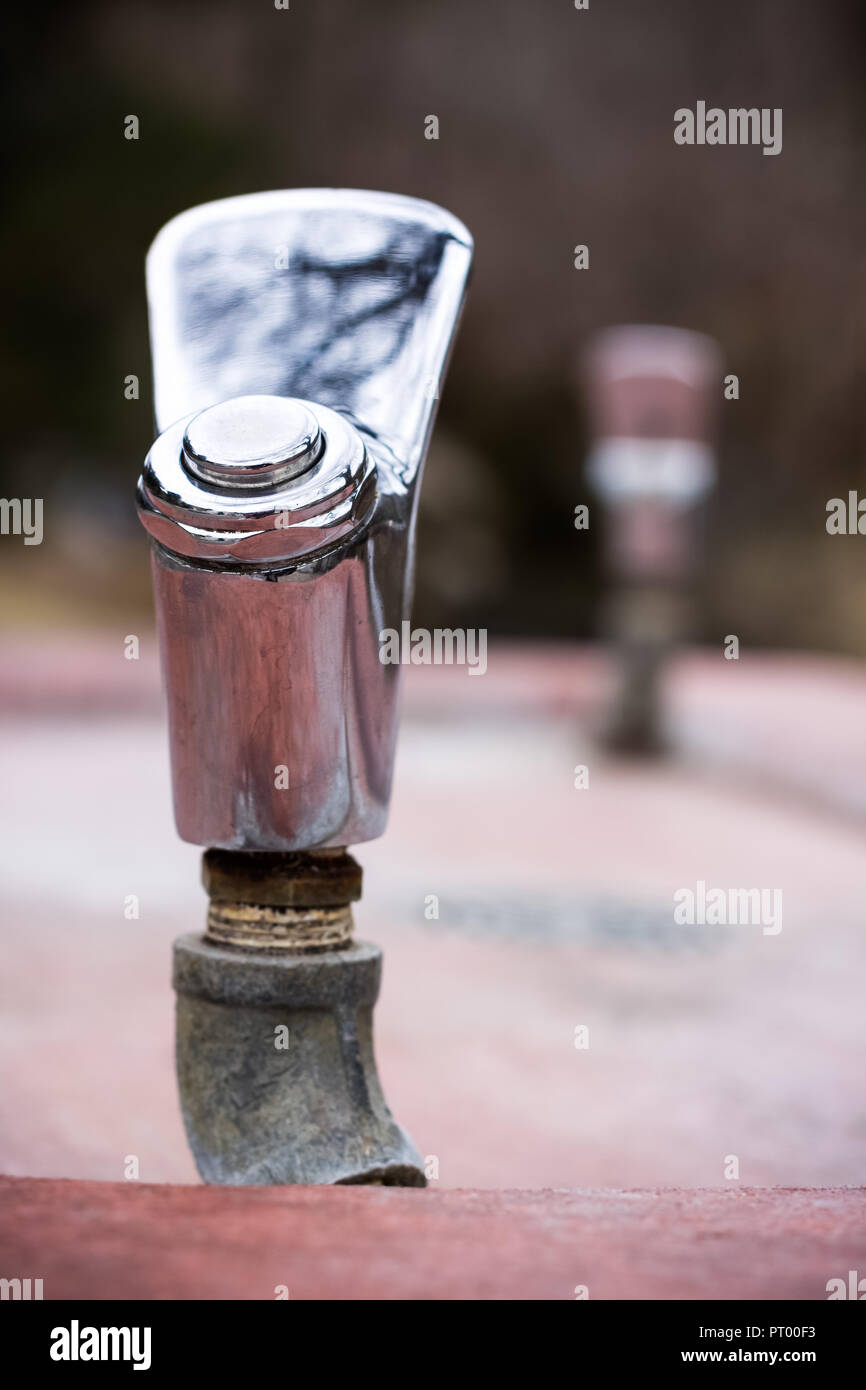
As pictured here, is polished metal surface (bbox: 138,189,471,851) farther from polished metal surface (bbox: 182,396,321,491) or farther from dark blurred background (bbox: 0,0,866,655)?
dark blurred background (bbox: 0,0,866,655)

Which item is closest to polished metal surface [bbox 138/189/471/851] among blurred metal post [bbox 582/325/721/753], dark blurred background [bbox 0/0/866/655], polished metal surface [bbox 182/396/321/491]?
polished metal surface [bbox 182/396/321/491]

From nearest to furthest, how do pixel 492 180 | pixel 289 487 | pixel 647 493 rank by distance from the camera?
pixel 289 487
pixel 647 493
pixel 492 180

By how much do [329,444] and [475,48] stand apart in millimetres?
8939

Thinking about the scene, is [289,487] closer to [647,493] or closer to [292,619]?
[292,619]

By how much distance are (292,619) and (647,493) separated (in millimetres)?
3331

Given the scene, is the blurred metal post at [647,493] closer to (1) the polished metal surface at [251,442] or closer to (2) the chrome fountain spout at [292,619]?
(2) the chrome fountain spout at [292,619]

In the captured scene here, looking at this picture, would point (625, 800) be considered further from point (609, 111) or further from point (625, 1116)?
point (609, 111)

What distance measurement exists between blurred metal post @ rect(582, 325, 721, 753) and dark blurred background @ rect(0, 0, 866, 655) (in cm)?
443

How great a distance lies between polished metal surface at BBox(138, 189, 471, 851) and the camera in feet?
2.49

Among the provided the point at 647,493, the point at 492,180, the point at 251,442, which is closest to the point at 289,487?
the point at 251,442

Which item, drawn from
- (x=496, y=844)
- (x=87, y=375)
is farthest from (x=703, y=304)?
(x=496, y=844)

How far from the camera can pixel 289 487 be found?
0.75 metres

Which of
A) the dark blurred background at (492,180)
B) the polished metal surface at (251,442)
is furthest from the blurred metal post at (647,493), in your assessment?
the dark blurred background at (492,180)

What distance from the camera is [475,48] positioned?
29.0 feet
